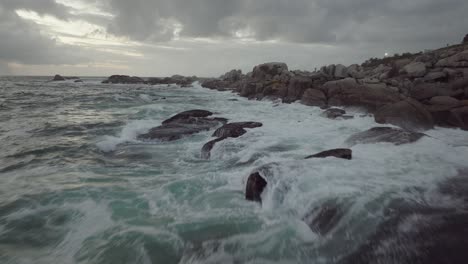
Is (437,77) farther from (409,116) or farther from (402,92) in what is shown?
(409,116)

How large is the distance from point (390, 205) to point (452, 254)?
136 centimetres

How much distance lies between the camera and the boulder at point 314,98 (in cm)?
2031

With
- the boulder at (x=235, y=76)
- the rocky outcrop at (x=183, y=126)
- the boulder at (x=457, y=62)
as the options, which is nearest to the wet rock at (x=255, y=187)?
the rocky outcrop at (x=183, y=126)

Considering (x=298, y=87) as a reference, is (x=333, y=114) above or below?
below

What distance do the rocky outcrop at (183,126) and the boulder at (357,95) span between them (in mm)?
8092

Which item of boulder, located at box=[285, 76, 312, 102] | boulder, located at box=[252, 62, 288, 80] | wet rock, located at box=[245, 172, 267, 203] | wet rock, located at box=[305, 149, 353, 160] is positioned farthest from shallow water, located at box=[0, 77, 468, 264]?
boulder, located at box=[252, 62, 288, 80]

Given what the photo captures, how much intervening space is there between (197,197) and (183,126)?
7375mm

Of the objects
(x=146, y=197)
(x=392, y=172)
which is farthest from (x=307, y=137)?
(x=146, y=197)

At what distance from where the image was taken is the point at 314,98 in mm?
20844

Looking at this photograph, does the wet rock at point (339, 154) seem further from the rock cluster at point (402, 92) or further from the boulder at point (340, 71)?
the boulder at point (340, 71)

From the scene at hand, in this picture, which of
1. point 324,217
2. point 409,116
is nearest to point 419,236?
point 324,217

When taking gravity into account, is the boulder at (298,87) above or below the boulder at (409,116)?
above

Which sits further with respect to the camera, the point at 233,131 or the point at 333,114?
the point at 333,114

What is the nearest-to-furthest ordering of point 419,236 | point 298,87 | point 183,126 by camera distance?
point 419,236 < point 183,126 < point 298,87
